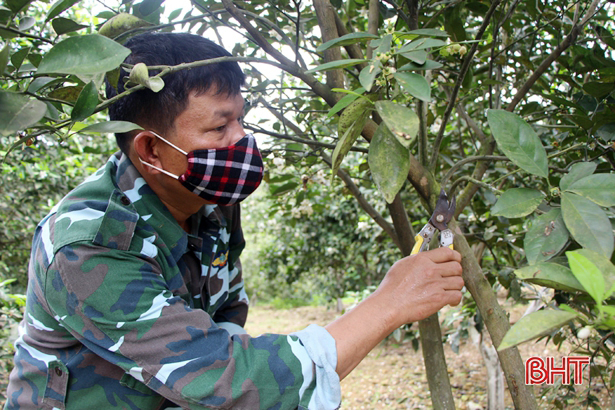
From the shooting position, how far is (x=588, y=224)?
72cm

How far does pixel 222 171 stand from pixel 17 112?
672mm

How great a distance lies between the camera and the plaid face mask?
123 centimetres

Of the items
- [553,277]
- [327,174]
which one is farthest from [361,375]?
[553,277]

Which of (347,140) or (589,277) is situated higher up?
(347,140)

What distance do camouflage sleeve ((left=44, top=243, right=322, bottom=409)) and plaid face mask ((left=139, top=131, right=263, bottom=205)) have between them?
298 millimetres

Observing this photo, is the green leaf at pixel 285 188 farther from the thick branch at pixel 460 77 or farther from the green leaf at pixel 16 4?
the green leaf at pixel 16 4

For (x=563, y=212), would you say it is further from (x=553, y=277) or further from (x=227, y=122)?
(x=227, y=122)

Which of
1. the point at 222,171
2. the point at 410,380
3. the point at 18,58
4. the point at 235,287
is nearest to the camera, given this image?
the point at 18,58

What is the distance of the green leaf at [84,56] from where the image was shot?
0.63 meters

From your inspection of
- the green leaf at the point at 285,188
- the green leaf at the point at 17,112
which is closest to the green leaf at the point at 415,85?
the green leaf at the point at 17,112

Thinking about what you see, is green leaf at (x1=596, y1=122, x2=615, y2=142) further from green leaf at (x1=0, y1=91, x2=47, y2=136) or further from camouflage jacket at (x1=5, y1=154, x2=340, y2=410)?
green leaf at (x1=0, y1=91, x2=47, y2=136)

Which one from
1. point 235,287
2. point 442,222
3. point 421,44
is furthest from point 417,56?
point 235,287

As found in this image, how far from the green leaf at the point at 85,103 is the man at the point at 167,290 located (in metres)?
0.41

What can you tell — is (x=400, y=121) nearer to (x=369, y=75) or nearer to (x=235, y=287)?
(x=369, y=75)
